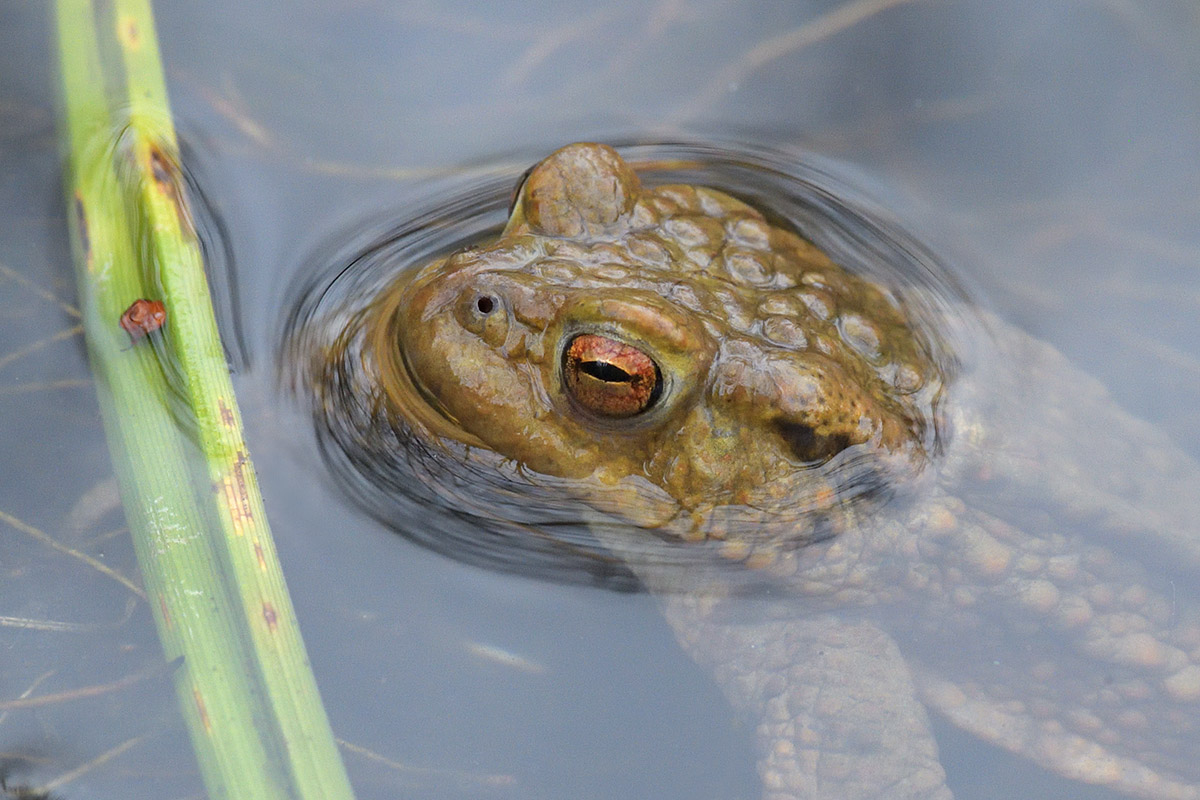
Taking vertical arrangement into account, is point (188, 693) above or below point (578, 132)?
below

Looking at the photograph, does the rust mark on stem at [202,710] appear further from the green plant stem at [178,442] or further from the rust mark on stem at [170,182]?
the rust mark on stem at [170,182]

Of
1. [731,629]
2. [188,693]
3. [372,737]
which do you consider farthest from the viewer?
[731,629]

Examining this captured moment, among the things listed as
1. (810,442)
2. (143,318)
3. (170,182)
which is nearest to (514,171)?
(170,182)

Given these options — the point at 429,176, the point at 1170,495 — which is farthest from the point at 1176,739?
the point at 429,176

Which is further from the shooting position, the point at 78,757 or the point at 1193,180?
the point at 1193,180

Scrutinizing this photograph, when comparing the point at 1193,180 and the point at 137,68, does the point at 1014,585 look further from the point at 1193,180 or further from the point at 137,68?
the point at 137,68

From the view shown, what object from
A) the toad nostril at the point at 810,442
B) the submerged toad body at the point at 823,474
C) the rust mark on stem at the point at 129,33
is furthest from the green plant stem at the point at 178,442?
the toad nostril at the point at 810,442

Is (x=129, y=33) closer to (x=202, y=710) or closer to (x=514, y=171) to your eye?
(x=514, y=171)

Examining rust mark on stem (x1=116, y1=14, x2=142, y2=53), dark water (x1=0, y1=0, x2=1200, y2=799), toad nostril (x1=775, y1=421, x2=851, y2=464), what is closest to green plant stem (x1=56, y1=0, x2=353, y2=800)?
rust mark on stem (x1=116, y1=14, x2=142, y2=53)
